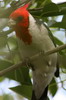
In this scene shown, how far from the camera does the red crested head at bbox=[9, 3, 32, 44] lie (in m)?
1.40

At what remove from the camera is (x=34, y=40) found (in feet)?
4.63

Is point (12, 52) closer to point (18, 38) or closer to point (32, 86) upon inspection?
point (18, 38)

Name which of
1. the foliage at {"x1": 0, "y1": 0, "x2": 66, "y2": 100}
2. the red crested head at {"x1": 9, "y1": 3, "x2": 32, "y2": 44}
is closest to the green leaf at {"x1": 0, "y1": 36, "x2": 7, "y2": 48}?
the foliage at {"x1": 0, "y1": 0, "x2": 66, "y2": 100}

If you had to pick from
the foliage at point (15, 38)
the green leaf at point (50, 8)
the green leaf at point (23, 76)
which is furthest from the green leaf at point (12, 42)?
the green leaf at point (50, 8)

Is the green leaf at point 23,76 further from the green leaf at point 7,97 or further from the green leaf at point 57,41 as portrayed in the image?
the green leaf at point 57,41

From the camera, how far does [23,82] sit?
4.68ft

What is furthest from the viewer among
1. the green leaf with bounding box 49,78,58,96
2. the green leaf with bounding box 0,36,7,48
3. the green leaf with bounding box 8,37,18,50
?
the green leaf with bounding box 49,78,58,96

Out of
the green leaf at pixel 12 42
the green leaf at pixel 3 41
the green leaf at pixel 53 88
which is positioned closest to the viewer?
the green leaf at pixel 3 41

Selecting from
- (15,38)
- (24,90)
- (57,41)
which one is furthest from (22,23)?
(24,90)

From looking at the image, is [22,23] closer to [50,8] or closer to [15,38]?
[15,38]

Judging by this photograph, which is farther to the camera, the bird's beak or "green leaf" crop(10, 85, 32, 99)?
"green leaf" crop(10, 85, 32, 99)

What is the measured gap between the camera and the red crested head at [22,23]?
1398mm

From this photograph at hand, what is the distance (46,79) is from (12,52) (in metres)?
0.36

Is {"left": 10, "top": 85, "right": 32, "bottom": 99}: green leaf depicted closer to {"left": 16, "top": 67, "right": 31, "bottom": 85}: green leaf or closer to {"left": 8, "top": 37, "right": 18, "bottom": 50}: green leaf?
{"left": 16, "top": 67, "right": 31, "bottom": 85}: green leaf
